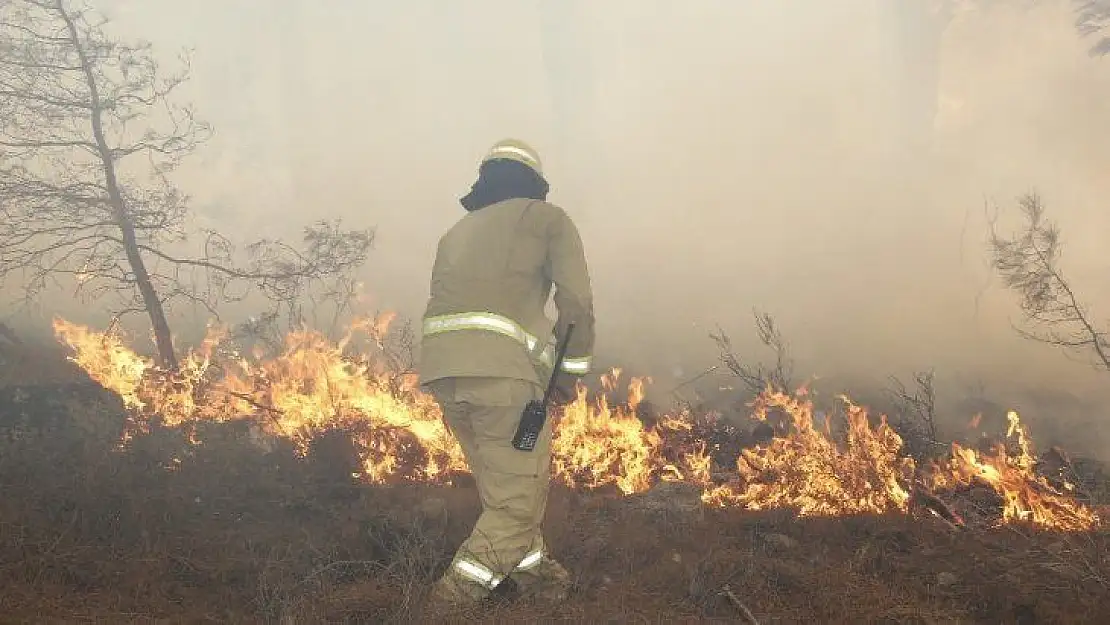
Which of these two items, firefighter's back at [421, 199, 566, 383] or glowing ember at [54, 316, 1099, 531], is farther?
glowing ember at [54, 316, 1099, 531]

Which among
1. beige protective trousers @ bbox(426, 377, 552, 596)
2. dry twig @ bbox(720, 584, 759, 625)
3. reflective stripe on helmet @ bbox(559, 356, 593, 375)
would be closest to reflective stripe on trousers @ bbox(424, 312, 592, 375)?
reflective stripe on helmet @ bbox(559, 356, 593, 375)

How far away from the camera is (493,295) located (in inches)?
153

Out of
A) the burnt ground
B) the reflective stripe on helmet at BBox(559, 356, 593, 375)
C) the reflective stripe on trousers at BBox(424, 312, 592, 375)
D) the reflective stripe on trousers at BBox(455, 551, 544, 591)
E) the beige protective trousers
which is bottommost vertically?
the burnt ground

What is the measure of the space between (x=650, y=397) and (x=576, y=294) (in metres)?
8.27

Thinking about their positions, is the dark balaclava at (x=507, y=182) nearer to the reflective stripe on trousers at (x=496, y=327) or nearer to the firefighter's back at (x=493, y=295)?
the firefighter's back at (x=493, y=295)

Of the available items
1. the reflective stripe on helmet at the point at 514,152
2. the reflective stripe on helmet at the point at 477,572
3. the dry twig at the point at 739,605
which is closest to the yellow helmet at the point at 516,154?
the reflective stripe on helmet at the point at 514,152

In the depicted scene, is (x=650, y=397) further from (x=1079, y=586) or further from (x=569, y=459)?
(x=1079, y=586)

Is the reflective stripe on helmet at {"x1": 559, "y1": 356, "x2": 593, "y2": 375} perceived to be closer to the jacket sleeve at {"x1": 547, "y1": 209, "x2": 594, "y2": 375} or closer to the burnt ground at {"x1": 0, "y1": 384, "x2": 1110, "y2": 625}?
the jacket sleeve at {"x1": 547, "y1": 209, "x2": 594, "y2": 375}

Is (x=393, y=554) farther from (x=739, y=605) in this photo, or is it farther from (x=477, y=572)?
(x=739, y=605)

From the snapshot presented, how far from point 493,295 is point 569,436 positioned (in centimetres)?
455

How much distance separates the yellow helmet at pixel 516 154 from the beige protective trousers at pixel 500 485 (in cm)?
139

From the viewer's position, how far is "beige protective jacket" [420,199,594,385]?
3.83 m

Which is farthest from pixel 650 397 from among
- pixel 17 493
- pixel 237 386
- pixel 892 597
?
pixel 17 493

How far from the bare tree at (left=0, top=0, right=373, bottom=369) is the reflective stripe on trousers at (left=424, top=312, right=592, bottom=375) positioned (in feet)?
21.1
